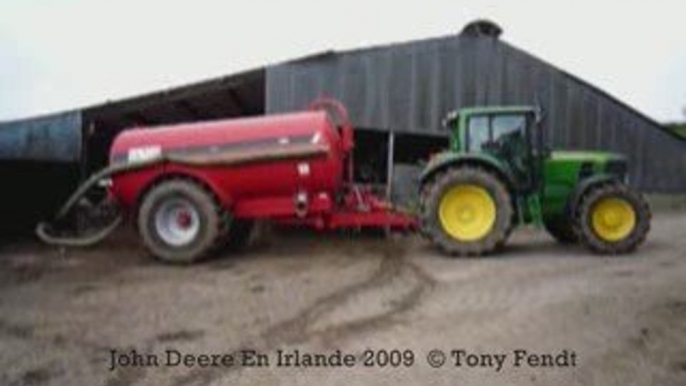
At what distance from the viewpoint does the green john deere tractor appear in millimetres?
10914

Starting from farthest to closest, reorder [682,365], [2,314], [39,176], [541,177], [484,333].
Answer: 1. [39,176]
2. [541,177]
3. [2,314]
4. [484,333]
5. [682,365]

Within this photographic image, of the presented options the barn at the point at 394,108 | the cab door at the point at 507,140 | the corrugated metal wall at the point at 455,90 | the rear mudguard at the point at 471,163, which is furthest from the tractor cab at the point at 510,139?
the corrugated metal wall at the point at 455,90

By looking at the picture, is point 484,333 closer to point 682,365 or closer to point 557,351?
point 557,351

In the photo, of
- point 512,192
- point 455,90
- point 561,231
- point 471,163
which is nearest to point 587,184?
point 512,192

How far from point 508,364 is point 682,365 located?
1.16 meters

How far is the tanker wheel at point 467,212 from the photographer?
10.8 m

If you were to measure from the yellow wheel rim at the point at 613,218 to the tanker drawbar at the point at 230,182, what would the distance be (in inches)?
92.6

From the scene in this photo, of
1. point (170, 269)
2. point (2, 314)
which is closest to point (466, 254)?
point (170, 269)

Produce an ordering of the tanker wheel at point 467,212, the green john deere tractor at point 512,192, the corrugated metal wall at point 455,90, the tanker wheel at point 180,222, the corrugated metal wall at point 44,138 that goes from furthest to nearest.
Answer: the corrugated metal wall at point 455,90 < the corrugated metal wall at point 44,138 < the tanker wheel at point 180,222 < the green john deere tractor at point 512,192 < the tanker wheel at point 467,212

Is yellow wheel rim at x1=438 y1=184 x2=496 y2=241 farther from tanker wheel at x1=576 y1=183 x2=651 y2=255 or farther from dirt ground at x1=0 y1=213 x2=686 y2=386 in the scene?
tanker wheel at x1=576 y1=183 x2=651 y2=255

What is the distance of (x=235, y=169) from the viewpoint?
1120cm

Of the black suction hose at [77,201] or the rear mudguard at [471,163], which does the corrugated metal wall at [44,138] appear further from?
the rear mudguard at [471,163]

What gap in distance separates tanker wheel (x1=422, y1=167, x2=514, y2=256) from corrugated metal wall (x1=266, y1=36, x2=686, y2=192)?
6.29 metres

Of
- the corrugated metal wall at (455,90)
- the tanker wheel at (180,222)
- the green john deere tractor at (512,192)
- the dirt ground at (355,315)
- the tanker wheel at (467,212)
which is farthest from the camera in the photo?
A: the corrugated metal wall at (455,90)
